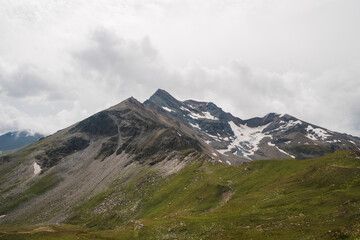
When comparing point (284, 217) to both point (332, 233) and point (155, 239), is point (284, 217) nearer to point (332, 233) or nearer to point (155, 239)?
point (332, 233)

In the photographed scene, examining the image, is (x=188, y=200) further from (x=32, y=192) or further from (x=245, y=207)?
(x=32, y=192)

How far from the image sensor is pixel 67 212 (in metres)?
145

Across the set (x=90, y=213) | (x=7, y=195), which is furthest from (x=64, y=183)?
(x=90, y=213)

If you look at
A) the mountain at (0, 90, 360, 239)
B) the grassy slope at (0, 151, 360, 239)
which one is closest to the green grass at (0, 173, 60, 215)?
the mountain at (0, 90, 360, 239)

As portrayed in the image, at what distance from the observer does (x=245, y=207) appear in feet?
203

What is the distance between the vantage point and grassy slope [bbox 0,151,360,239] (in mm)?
41031

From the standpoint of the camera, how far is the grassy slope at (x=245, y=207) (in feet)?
135

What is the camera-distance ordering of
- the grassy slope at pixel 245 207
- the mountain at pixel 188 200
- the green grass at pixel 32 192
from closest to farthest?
the grassy slope at pixel 245 207, the mountain at pixel 188 200, the green grass at pixel 32 192

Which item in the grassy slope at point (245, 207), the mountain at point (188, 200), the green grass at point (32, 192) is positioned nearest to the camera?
the grassy slope at point (245, 207)

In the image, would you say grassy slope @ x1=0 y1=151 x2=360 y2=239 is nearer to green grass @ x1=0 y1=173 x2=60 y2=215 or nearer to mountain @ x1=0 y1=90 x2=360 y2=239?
mountain @ x1=0 y1=90 x2=360 y2=239

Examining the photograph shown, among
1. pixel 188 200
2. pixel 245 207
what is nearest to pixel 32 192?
pixel 188 200

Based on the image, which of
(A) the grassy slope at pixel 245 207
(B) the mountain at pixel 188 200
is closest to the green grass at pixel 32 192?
(B) the mountain at pixel 188 200

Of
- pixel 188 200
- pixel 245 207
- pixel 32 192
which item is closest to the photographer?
pixel 245 207

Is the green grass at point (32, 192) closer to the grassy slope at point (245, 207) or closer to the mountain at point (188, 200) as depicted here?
the mountain at point (188, 200)
